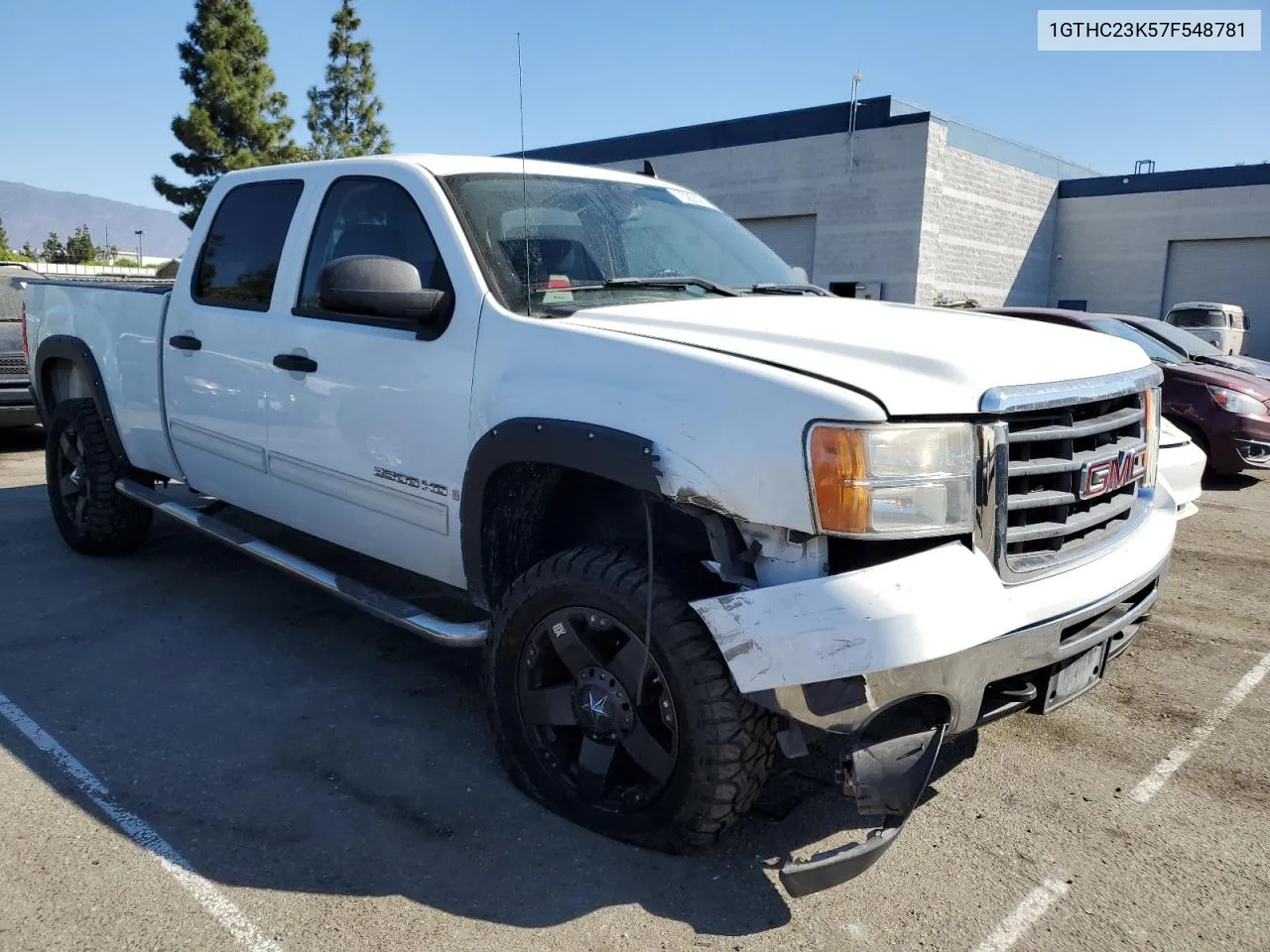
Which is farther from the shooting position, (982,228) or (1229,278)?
(1229,278)

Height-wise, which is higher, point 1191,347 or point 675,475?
point 675,475

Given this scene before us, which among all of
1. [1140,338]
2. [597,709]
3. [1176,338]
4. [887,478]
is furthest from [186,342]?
[1176,338]

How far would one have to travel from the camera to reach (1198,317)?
71.8 ft

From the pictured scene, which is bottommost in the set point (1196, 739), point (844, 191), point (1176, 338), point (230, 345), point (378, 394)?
point (1196, 739)

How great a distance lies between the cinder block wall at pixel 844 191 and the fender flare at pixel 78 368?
21.5 meters

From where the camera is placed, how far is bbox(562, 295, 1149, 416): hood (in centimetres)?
247

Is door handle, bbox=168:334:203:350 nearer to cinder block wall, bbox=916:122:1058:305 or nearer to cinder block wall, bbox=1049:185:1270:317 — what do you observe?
cinder block wall, bbox=916:122:1058:305

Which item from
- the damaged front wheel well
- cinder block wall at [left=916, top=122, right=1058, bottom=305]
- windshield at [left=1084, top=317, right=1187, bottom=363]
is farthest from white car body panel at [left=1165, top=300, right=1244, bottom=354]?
the damaged front wheel well

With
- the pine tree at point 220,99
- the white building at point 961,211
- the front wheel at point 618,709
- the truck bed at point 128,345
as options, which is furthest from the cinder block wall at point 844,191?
the front wheel at point 618,709

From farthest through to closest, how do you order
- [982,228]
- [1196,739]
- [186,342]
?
[982,228]
[186,342]
[1196,739]

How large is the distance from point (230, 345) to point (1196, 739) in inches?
166

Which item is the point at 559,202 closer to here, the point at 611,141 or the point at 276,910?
the point at 276,910

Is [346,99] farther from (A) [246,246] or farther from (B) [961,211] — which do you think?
(A) [246,246]

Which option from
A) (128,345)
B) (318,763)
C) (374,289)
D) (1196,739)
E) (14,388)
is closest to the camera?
(374,289)
